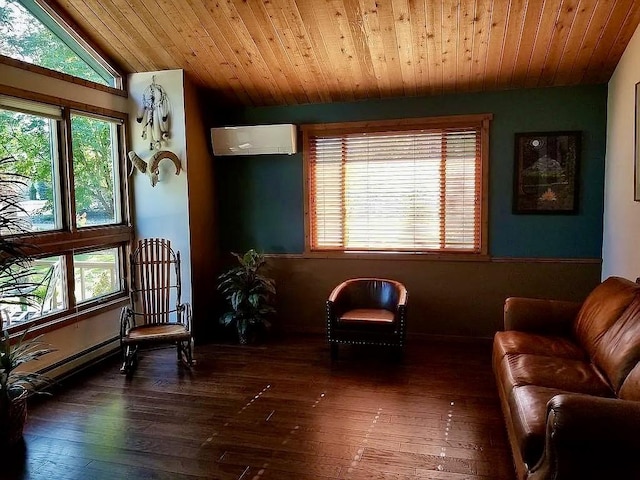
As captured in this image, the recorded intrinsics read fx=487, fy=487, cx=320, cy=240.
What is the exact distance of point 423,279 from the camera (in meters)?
4.86

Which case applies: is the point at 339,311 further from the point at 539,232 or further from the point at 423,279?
the point at 539,232

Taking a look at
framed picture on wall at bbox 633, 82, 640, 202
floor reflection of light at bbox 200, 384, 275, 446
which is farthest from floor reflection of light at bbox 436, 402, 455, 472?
framed picture on wall at bbox 633, 82, 640, 202

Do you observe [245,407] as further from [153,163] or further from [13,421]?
[153,163]

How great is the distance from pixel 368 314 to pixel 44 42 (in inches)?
137

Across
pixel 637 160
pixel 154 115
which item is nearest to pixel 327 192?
pixel 154 115

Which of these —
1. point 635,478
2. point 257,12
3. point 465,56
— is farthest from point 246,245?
point 635,478

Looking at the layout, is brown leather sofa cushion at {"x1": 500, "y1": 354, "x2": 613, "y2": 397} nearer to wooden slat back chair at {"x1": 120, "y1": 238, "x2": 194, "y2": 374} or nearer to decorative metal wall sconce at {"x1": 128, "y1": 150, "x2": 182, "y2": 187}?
wooden slat back chair at {"x1": 120, "y1": 238, "x2": 194, "y2": 374}

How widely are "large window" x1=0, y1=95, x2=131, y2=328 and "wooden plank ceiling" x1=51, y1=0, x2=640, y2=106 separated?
0.86m

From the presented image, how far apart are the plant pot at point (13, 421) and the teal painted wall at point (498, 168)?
280 centimetres

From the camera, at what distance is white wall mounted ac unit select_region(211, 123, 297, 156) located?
4895mm

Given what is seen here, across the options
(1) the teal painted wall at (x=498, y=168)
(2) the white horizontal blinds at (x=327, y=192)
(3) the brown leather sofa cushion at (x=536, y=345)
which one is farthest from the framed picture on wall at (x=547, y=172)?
(2) the white horizontal blinds at (x=327, y=192)

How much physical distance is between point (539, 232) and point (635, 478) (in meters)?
3.05

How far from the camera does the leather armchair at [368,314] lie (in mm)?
4145

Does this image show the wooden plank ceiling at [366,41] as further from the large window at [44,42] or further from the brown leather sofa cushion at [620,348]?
the brown leather sofa cushion at [620,348]
